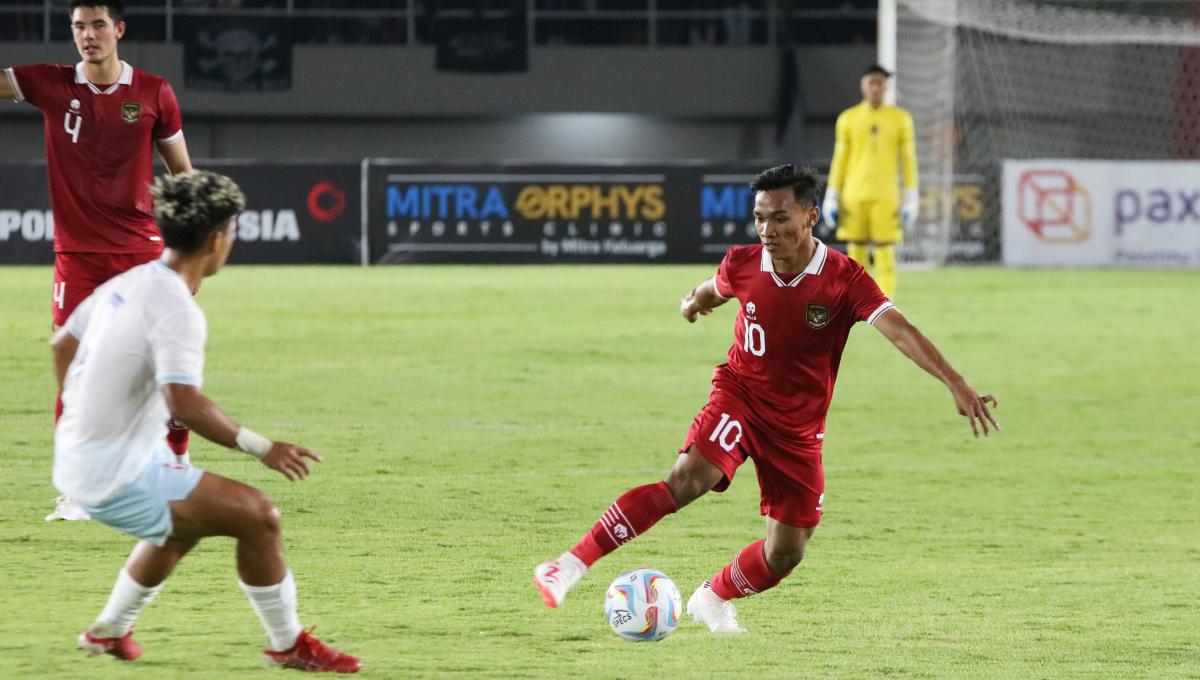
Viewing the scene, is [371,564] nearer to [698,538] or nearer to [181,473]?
[698,538]

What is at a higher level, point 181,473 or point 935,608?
point 181,473

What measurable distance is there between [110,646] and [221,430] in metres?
0.92

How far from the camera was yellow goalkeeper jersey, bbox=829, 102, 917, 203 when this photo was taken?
57.8ft

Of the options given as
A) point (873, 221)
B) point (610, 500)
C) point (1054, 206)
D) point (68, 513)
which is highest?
point (873, 221)

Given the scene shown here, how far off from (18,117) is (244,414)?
91.5ft

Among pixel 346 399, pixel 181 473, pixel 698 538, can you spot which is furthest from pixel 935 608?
pixel 346 399

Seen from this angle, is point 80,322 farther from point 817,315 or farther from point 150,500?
point 817,315

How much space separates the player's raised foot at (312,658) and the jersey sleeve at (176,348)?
3.00ft

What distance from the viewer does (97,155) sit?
7.28 m

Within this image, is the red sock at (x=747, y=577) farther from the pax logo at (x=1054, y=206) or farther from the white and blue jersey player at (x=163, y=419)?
the pax logo at (x=1054, y=206)

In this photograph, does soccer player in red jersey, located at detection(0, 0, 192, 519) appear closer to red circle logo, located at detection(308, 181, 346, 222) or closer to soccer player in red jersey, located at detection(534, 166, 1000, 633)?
soccer player in red jersey, located at detection(534, 166, 1000, 633)

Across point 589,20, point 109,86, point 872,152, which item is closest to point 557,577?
point 109,86

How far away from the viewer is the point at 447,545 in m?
7.07

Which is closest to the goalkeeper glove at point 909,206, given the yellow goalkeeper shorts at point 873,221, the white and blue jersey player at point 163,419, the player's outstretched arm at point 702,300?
the yellow goalkeeper shorts at point 873,221
